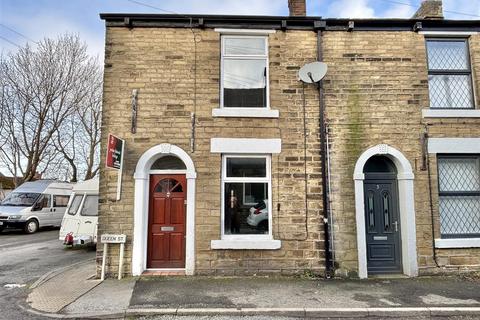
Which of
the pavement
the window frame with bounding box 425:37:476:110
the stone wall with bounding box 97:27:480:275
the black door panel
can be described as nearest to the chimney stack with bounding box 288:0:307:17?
the stone wall with bounding box 97:27:480:275

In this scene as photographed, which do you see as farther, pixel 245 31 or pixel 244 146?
pixel 245 31

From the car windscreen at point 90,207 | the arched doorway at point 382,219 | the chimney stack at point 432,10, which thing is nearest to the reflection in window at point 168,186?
the arched doorway at point 382,219

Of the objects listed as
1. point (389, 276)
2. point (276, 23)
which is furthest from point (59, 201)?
point (389, 276)

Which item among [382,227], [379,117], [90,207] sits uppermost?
[379,117]

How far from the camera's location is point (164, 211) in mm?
7902

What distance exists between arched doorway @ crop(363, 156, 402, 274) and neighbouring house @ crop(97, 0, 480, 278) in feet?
0.10

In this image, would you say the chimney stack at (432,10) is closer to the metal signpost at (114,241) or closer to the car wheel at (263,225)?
the car wheel at (263,225)

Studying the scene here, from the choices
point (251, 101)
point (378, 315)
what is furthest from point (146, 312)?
point (251, 101)

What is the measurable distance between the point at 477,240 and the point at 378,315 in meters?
3.95

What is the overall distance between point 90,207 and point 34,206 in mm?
7305

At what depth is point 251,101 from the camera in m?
8.13

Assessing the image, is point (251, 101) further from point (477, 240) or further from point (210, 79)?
point (477, 240)

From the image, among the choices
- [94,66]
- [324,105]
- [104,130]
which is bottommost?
[104,130]

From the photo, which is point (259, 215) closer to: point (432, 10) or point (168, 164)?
point (168, 164)
